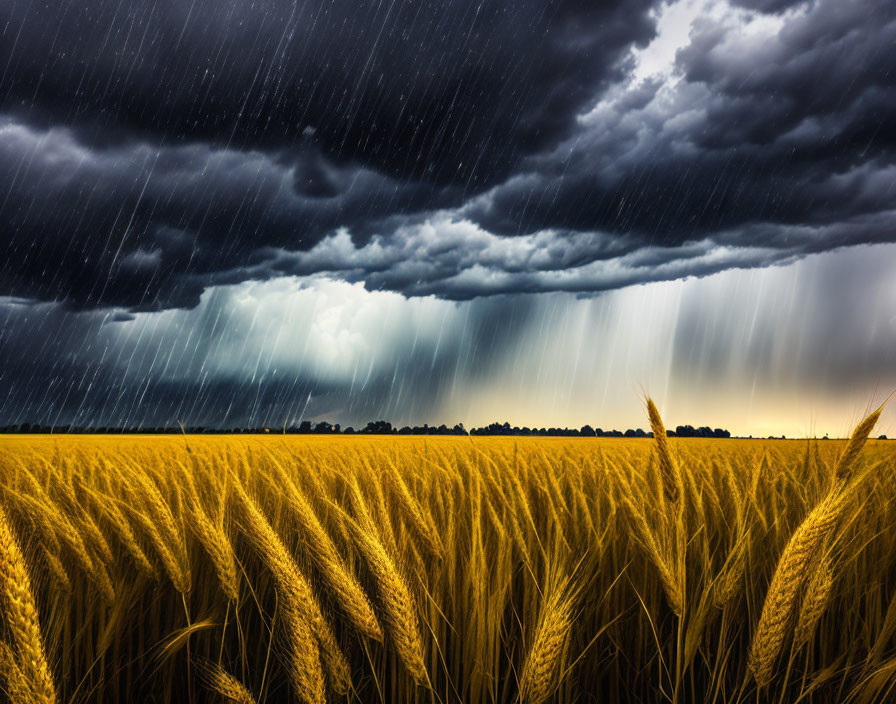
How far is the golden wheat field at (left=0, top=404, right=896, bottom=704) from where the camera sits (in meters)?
1.48

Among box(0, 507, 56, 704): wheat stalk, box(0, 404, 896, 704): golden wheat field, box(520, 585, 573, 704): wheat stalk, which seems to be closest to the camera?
box(0, 507, 56, 704): wheat stalk

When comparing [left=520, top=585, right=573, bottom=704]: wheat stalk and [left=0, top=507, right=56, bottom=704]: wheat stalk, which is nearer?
[left=0, top=507, right=56, bottom=704]: wheat stalk

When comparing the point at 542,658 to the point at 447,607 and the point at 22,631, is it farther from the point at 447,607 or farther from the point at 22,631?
the point at 22,631

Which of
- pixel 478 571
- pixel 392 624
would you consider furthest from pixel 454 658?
pixel 392 624

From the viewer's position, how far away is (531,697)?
1.35 metres

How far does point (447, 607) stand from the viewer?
215cm

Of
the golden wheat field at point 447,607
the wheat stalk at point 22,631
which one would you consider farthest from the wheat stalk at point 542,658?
the wheat stalk at point 22,631

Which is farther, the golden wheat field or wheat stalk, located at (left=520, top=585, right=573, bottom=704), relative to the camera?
the golden wheat field

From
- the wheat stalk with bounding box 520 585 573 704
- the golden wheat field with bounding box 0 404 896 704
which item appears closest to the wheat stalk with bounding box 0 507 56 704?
the golden wheat field with bounding box 0 404 896 704

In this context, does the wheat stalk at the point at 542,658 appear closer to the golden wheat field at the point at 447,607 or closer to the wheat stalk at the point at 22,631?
the golden wheat field at the point at 447,607

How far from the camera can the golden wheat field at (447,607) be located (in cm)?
148

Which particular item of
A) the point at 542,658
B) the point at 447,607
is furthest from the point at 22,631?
the point at 447,607

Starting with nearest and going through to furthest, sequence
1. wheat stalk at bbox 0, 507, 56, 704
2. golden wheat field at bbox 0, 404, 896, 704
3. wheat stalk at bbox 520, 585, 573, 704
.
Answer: wheat stalk at bbox 0, 507, 56, 704 < wheat stalk at bbox 520, 585, 573, 704 < golden wheat field at bbox 0, 404, 896, 704

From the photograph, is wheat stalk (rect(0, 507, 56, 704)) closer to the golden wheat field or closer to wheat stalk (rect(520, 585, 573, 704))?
the golden wheat field
